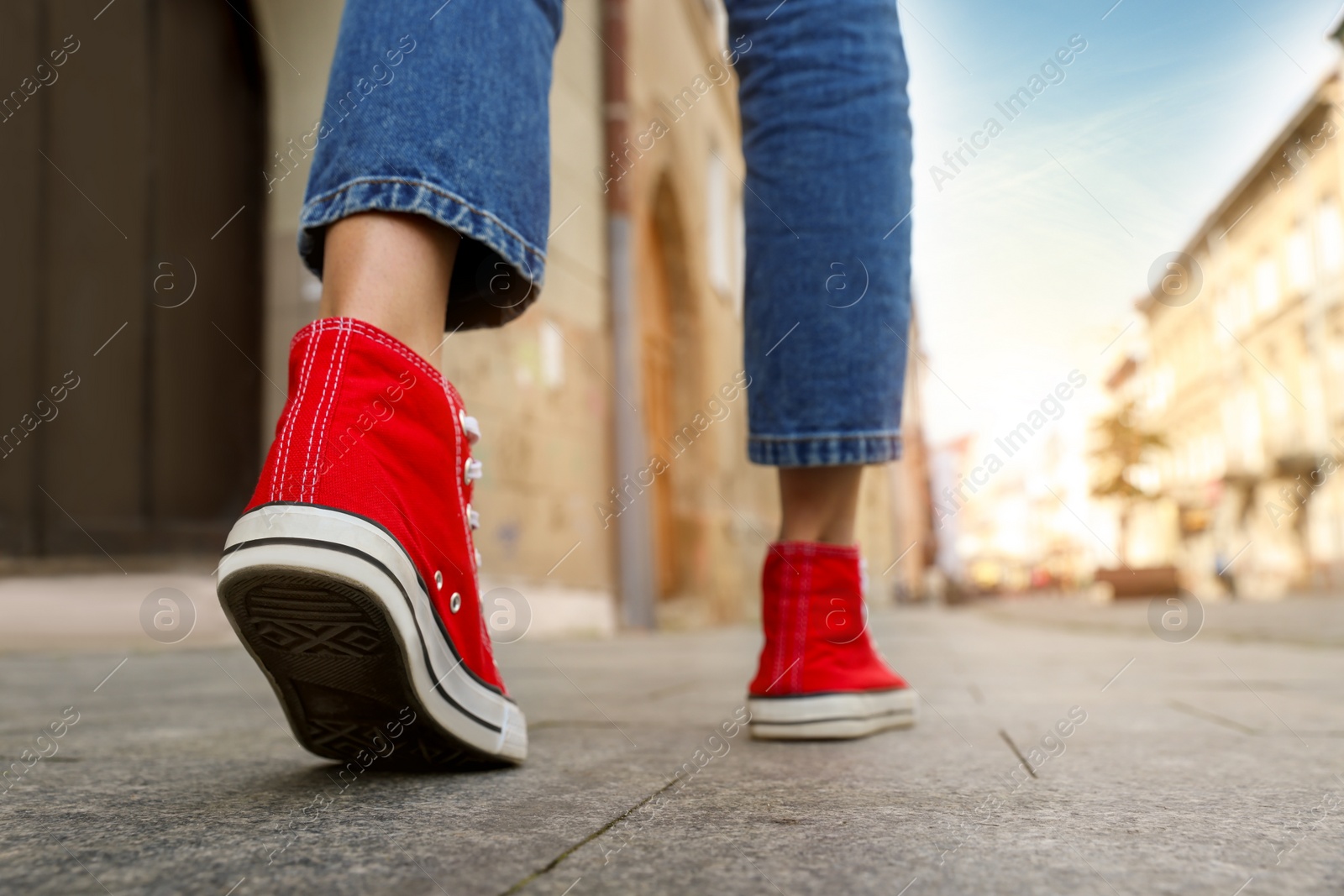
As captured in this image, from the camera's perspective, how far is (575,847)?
1.86 feet

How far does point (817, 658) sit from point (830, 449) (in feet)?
0.76

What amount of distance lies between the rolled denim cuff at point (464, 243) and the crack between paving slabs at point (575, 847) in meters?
0.43

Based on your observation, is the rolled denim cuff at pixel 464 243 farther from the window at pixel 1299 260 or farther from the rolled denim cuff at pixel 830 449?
the window at pixel 1299 260

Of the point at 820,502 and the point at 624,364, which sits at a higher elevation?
the point at 624,364

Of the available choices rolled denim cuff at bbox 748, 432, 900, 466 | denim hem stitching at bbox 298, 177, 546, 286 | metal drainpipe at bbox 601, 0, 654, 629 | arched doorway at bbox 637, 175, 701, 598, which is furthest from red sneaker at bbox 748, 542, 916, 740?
arched doorway at bbox 637, 175, 701, 598

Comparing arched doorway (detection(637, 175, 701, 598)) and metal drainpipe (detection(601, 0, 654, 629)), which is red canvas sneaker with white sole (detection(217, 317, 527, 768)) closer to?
metal drainpipe (detection(601, 0, 654, 629))

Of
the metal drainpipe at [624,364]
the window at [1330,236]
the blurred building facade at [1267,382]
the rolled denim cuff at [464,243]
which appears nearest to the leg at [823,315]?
the rolled denim cuff at [464,243]

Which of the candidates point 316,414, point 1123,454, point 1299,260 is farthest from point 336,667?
point 1123,454

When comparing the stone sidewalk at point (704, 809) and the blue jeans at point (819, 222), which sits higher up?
the blue jeans at point (819, 222)

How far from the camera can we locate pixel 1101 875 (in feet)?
1.67

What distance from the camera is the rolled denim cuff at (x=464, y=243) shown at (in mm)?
795

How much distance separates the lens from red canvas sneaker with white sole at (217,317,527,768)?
0.70m

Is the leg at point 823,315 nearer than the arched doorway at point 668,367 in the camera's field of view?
Yes

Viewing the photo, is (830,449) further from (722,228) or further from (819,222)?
(722,228)
